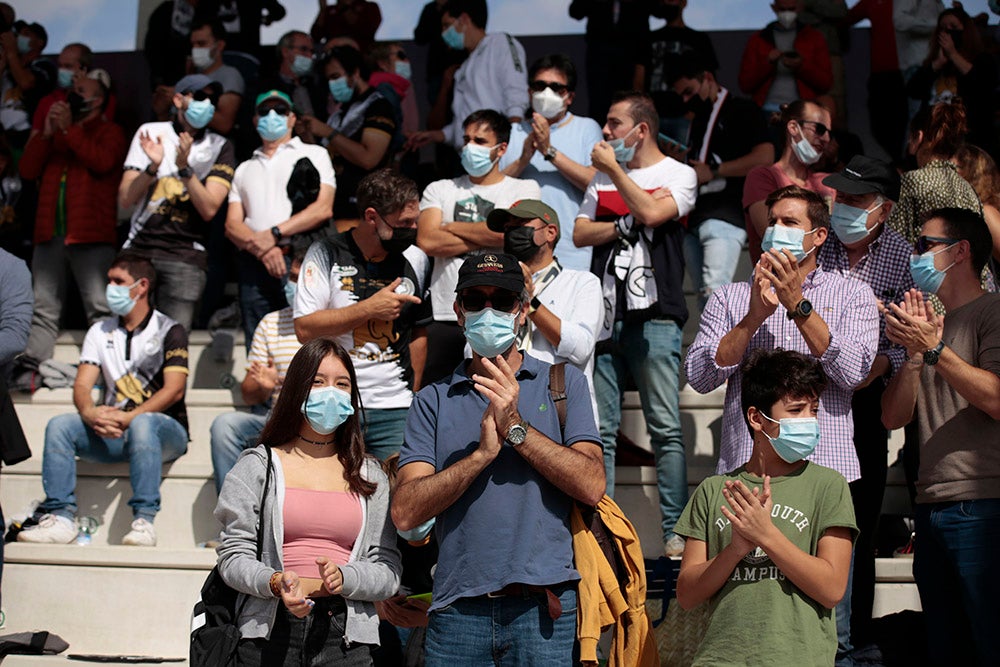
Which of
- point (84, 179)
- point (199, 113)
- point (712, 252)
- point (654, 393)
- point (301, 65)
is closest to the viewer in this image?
point (654, 393)

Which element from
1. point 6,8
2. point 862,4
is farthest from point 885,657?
point 6,8

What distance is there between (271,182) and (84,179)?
1526mm

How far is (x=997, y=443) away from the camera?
408 centimetres

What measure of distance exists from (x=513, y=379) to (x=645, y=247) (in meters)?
1.91

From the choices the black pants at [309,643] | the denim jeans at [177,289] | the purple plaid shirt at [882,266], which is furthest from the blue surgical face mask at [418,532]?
the denim jeans at [177,289]

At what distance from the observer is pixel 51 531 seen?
5.50 m

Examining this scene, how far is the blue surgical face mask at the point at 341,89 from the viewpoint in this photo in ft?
25.1

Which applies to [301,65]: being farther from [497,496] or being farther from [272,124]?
[497,496]

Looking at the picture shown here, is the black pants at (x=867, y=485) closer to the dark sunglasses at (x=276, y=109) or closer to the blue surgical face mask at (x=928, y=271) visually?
the blue surgical face mask at (x=928, y=271)

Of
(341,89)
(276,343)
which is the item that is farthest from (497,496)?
(341,89)

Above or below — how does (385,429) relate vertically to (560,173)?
below

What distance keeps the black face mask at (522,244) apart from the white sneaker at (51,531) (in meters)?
2.43

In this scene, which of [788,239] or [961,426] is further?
[788,239]

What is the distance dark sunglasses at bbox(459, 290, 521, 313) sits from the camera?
379cm
